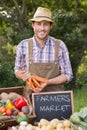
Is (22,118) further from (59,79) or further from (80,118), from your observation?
(59,79)

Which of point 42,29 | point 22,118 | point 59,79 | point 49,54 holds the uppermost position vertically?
point 42,29

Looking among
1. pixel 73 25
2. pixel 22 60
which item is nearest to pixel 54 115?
pixel 22 60

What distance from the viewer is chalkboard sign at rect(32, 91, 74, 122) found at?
4543 mm

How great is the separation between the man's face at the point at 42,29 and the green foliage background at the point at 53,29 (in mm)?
7299

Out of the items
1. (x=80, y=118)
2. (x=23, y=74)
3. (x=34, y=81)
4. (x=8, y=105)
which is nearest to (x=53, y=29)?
(x=23, y=74)

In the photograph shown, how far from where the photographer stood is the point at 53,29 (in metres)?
13.4

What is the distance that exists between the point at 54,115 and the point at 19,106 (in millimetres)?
371

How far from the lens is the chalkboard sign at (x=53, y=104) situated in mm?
4543

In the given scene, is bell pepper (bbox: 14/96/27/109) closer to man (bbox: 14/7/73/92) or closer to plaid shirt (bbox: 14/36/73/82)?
man (bbox: 14/7/73/92)

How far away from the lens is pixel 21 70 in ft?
16.1

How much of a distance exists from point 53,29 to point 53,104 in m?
8.90

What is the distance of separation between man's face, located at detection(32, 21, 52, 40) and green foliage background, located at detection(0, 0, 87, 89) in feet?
23.9

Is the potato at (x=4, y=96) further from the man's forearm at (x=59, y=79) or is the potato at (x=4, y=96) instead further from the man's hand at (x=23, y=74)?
the man's forearm at (x=59, y=79)

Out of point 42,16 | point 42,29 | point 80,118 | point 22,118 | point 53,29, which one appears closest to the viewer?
point 80,118
